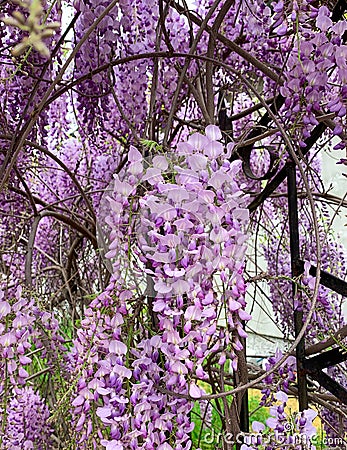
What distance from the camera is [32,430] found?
1.85m

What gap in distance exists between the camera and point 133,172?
84 centimetres

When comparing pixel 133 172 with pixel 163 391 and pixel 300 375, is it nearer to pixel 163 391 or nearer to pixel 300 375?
pixel 163 391

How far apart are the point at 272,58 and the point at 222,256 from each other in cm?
109

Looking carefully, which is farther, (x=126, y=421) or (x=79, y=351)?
(x=79, y=351)

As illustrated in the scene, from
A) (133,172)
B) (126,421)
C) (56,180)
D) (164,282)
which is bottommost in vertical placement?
(126,421)

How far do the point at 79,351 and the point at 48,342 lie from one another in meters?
0.35

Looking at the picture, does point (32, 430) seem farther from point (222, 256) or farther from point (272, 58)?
point (222, 256)

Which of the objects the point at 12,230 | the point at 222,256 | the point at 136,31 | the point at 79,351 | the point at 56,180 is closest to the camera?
the point at 222,256

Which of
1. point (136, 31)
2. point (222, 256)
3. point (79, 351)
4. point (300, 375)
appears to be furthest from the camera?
point (136, 31)

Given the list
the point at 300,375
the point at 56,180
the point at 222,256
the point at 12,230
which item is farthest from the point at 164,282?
the point at 56,180

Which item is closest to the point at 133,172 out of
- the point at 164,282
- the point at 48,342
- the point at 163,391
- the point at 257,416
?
the point at 164,282

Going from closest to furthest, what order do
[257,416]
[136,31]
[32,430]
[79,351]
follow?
[79,351] → [136,31] → [32,430] → [257,416]

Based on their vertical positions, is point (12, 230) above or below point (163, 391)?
above

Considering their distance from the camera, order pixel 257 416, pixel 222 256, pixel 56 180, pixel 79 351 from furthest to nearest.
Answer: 1. pixel 257 416
2. pixel 56 180
3. pixel 79 351
4. pixel 222 256
